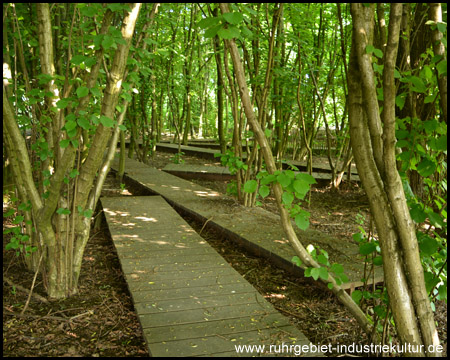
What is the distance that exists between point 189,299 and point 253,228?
7.42ft

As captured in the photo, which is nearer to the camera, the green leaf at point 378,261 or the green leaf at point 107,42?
the green leaf at point 378,261

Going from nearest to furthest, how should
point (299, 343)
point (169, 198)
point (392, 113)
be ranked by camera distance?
point (392, 113)
point (299, 343)
point (169, 198)

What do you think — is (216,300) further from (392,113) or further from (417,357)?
(392,113)

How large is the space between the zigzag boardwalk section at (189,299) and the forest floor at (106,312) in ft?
0.76

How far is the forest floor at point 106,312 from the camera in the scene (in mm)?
2818

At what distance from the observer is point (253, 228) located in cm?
536

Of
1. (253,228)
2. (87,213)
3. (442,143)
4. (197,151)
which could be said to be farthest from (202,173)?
(442,143)

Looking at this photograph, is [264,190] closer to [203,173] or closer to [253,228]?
[253,228]

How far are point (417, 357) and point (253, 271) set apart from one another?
2396mm

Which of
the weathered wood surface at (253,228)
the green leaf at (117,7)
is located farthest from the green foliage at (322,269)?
the green leaf at (117,7)

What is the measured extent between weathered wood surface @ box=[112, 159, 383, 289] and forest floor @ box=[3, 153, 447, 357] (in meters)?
0.19

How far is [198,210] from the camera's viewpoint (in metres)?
6.23

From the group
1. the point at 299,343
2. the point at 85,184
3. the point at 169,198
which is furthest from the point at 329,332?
the point at 169,198

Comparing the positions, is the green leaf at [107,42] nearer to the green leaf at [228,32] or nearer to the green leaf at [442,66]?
the green leaf at [228,32]
